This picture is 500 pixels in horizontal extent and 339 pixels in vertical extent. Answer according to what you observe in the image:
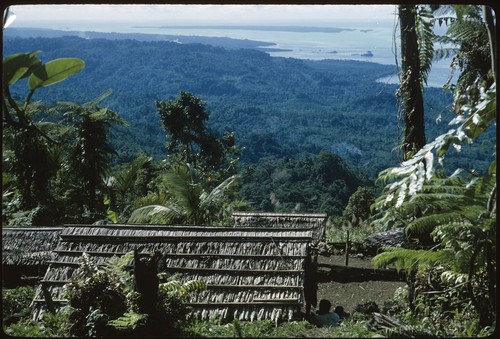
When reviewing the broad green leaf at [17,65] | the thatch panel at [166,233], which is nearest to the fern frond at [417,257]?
the thatch panel at [166,233]

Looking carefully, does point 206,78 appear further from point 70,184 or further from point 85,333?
point 85,333

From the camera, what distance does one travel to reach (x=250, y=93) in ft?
213

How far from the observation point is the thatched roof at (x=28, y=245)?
8.20m

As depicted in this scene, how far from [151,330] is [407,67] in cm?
506

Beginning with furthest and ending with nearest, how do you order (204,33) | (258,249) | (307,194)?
(204,33)
(307,194)
(258,249)

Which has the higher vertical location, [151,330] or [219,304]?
[151,330]

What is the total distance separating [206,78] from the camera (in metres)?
66.8

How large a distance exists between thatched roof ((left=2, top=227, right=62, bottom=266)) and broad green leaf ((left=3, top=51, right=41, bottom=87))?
668cm

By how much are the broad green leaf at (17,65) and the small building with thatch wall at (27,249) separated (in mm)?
6655

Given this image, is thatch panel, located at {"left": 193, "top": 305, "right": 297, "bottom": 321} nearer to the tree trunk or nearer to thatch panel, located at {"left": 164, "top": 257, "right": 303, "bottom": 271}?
thatch panel, located at {"left": 164, "top": 257, "right": 303, "bottom": 271}

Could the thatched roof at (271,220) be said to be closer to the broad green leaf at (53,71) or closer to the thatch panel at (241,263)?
the thatch panel at (241,263)

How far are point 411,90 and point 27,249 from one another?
5790 millimetres

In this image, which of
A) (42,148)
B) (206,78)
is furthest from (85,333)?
(206,78)

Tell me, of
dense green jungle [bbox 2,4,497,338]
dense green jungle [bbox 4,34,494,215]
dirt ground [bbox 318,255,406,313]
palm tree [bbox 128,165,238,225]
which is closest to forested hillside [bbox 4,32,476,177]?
dense green jungle [bbox 4,34,494,215]
